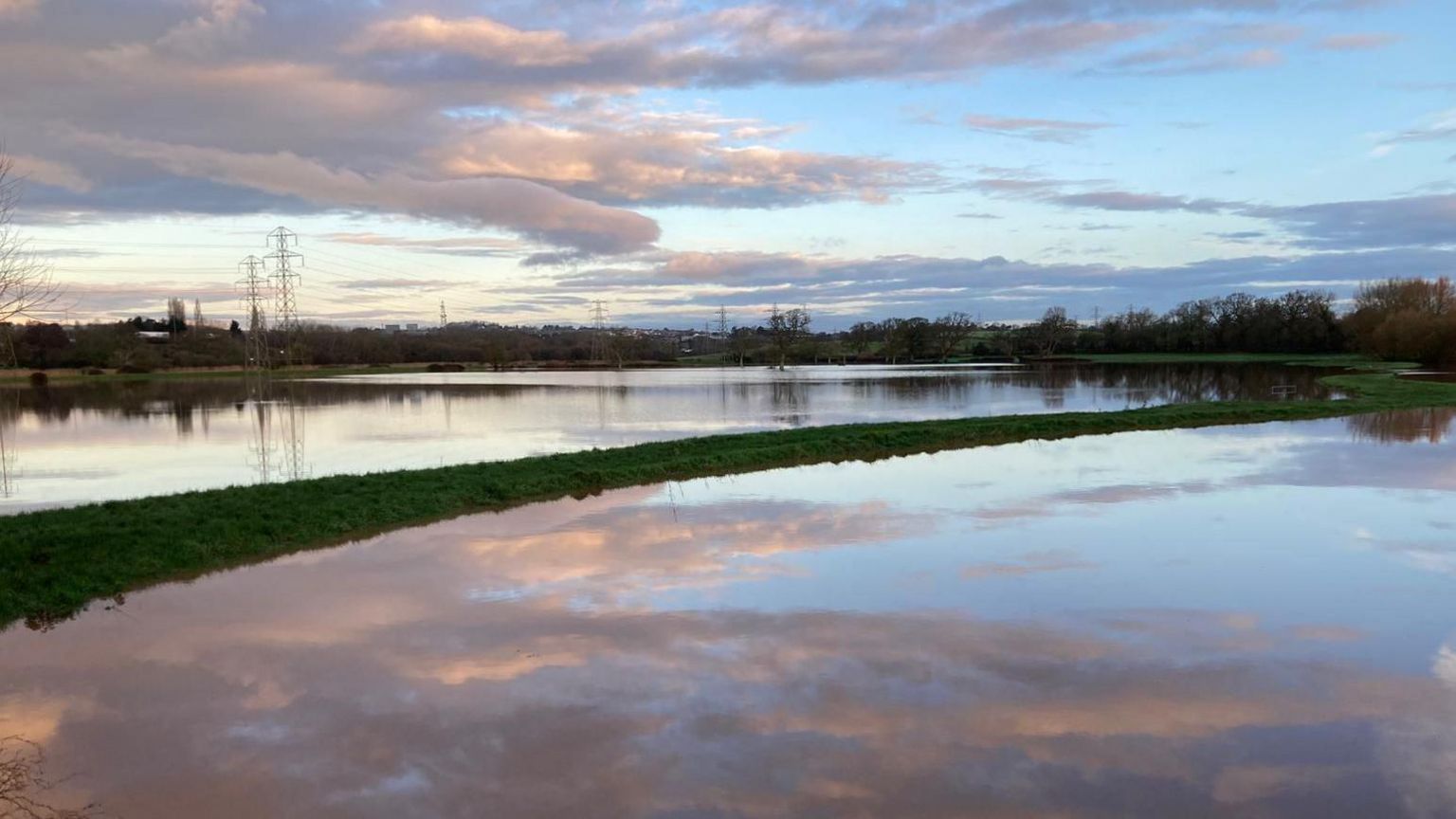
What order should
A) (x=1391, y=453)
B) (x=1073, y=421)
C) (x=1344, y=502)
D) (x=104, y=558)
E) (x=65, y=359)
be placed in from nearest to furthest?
1. (x=104, y=558)
2. (x=1344, y=502)
3. (x=1391, y=453)
4. (x=1073, y=421)
5. (x=65, y=359)

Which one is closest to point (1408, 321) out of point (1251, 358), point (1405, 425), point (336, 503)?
point (1251, 358)

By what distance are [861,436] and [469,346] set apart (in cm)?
8167

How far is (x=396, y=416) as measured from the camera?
29828mm

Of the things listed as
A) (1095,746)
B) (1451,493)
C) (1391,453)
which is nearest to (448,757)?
(1095,746)

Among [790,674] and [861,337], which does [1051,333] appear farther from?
[790,674]

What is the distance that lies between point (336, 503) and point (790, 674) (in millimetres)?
8509

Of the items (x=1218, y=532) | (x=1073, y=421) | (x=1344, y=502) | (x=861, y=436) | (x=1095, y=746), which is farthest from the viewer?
(x=1073, y=421)

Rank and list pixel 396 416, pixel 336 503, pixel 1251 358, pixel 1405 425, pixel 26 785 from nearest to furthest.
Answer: pixel 26 785 < pixel 336 503 < pixel 1405 425 < pixel 396 416 < pixel 1251 358

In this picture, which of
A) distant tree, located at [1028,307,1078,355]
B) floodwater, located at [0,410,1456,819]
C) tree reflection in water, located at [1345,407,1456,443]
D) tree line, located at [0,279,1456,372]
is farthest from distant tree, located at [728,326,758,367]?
floodwater, located at [0,410,1456,819]

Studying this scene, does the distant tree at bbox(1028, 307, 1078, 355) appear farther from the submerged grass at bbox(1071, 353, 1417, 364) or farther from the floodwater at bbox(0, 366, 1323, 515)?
the floodwater at bbox(0, 366, 1323, 515)

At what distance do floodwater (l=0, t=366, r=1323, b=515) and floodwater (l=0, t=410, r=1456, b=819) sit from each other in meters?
8.61

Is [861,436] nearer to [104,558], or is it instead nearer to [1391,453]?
[1391,453]

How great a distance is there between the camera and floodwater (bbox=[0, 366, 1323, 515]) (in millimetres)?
17641

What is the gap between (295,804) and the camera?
460 cm
